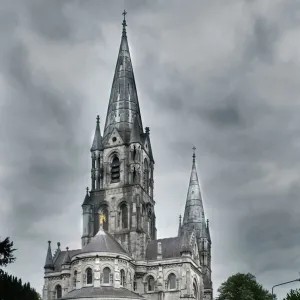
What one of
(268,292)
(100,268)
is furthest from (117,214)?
(268,292)

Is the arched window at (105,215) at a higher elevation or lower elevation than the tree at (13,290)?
higher

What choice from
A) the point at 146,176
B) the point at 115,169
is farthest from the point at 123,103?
the point at 146,176

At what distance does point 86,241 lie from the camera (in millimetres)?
85500

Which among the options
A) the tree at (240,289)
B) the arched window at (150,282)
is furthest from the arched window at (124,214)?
the tree at (240,289)

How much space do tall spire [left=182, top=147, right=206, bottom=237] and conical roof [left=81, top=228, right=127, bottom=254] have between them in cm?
2286

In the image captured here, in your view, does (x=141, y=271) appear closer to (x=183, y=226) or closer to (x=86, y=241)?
(x=86, y=241)

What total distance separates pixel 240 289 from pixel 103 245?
64.4 ft

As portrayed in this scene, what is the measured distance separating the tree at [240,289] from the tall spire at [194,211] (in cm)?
1324

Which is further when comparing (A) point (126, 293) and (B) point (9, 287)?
(A) point (126, 293)

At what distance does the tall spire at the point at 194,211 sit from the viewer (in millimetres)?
101938

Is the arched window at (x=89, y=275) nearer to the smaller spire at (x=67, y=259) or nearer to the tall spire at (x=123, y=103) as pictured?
the smaller spire at (x=67, y=259)

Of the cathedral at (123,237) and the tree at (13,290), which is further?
the cathedral at (123,237)

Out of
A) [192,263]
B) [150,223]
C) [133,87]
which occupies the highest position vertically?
[133,87]

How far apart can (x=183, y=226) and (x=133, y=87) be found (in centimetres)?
2286
